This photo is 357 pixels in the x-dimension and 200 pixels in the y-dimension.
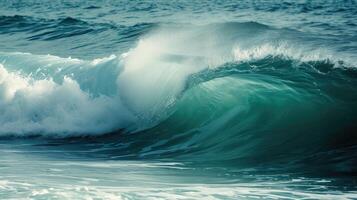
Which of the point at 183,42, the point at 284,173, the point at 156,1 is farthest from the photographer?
the point at 156,1

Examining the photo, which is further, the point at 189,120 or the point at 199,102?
the point at 199,102

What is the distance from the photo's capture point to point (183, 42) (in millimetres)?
15602

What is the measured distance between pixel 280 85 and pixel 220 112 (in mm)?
999

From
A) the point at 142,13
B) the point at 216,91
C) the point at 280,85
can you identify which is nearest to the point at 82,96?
the point at 216,91

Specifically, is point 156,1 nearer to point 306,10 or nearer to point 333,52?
point 306,10

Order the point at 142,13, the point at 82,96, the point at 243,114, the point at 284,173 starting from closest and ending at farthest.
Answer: the point at 284,173 < the point at 243,114 < the point at 82,96 < the point at 142,13

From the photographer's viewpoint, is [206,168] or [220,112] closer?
[206,168]

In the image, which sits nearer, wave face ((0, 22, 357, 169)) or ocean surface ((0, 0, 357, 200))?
ocean surface ((0, 0, 357, 200))

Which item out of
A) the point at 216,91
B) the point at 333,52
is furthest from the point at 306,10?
the point at 216,91

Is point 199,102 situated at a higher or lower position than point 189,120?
higher

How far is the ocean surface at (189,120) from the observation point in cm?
620

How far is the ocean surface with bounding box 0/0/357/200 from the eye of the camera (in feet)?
20.3

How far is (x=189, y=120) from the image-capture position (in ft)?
32.8

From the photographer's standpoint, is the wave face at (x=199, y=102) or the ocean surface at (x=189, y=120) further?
the wave face at (x=199, y=102)
